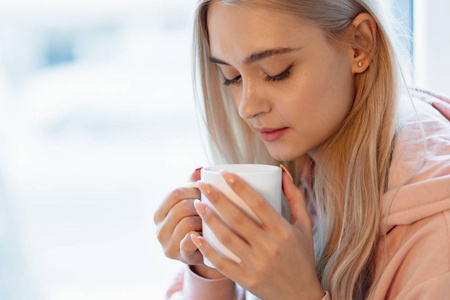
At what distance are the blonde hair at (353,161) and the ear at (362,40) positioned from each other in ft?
0.03

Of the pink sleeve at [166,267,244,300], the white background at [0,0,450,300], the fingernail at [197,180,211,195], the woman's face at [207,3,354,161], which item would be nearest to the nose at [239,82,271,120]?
the woman's face at [207,3,354,161]

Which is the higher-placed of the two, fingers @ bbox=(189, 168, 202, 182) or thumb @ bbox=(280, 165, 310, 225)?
fingers @ bbox=(189, 168, 202, 182)

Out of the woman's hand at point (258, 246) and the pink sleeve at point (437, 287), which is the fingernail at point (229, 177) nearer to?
the woman's hand at point (258, 246)

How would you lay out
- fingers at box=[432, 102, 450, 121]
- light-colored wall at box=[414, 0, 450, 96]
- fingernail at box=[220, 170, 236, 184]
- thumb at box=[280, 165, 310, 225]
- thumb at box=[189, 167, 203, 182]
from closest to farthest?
fingernail at box=[220, 170, 236, 184]
thumb at box=[280, 165, 310, 225]
thumb at box=[189, 167, 203, 182]
fingers at box=[432, 102, 450, 121]
light-colored wall at box=[414, 0, 450, 96]

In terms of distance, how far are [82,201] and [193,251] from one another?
0.98m

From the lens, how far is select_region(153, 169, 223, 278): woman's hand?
3.25ft

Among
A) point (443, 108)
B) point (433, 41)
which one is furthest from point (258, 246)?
point (433, 41)

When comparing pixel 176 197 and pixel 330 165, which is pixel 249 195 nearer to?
pixel 176 197

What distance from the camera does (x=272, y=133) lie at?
107 centimetres

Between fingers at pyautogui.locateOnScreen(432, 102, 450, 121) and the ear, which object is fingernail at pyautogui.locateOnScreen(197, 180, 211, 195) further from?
fingers at pyautogui.locateOnScreen(432, 102, 450, 121)

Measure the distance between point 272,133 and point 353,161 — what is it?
176 mm

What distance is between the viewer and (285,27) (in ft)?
3.10

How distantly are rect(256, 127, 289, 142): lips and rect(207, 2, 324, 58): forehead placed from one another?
0.18 meters

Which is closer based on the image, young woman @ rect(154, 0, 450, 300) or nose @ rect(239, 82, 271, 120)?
young woman @ rect(154, 0, 450, 300)
